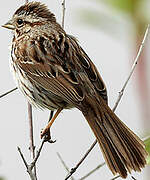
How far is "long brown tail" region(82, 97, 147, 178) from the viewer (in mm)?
2938

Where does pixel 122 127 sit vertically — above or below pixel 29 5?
below

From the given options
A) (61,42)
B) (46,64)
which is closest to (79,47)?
(61,42)

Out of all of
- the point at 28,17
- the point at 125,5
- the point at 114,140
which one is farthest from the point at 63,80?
the point at 125,5

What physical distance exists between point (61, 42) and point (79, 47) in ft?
0.73

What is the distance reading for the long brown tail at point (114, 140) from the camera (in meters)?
2.94

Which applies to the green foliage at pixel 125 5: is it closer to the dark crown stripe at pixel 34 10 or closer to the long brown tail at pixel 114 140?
the long brown tail at pixel 114 140

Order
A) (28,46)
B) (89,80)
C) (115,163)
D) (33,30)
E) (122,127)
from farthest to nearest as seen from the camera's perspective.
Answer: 1. (33,30)
2. (28,46)
3. (89,80)
4. (122,127)
5. (115,163)

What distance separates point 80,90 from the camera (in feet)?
10.8

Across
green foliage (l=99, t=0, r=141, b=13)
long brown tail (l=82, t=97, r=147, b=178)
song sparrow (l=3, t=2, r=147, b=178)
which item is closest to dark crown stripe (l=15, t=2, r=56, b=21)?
song sparrow (l=3, t=2, r=147, b=178)

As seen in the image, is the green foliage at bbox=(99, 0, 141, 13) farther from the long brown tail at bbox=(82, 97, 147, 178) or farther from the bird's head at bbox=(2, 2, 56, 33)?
the bird's head at bbox=(2, 2, 56, 33)

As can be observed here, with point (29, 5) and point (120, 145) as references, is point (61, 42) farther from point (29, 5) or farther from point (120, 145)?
point (120, 145)

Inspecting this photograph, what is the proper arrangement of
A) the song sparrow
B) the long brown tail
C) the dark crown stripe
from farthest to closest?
the dark crown stripe, the song sparrow, the long brown tail

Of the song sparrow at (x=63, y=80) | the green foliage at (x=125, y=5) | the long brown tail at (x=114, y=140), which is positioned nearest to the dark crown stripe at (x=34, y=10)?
the song sparrow at (x=63, y=80)

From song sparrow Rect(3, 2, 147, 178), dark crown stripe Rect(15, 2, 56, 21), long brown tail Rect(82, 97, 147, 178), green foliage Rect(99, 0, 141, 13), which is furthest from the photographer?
dark crown stripe Rect(15, 2, 56, 21)
